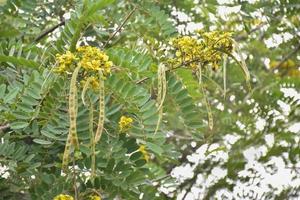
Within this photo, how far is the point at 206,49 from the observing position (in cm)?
119

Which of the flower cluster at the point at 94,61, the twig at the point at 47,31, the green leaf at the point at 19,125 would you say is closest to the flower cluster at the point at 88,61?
the flower cluster at the point at 94,61

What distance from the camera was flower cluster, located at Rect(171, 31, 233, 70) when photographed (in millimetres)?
1185

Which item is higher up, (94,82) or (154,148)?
(94,82)

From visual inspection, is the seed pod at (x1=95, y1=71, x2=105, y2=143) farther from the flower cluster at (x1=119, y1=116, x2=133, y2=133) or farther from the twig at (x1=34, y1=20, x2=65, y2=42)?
the twig at (x1=34, y1=20, x2=65, y2=42)

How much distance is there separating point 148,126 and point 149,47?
0.29 m

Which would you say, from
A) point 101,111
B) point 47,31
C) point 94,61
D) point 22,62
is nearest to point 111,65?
point 94,61

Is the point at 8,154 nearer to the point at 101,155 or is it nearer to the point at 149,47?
the point at 101,155

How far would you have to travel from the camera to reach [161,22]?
1.72 metres

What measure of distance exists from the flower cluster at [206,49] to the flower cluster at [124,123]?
0.56 ft

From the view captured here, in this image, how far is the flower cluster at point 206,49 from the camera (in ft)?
3.89

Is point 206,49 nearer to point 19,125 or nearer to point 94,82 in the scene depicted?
point 94,82

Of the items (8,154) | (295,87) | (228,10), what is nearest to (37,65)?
(8,154)

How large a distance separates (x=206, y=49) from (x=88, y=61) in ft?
0.86

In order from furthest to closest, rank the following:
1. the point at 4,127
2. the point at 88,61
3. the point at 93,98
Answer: the point at 4,127 → the point at 93,98 → the point at 88,61
